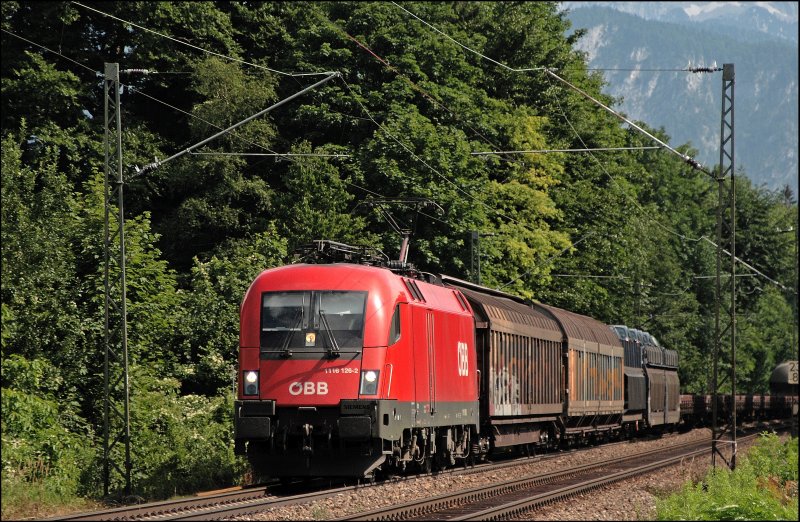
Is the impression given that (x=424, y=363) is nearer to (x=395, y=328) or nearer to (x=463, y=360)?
(x=395, y=328)

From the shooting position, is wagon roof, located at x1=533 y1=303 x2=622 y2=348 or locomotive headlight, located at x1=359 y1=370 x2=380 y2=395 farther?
wagon roof, located at x1=533 y1=303 x2=622 y2=348

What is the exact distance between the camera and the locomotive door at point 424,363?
20.4 m

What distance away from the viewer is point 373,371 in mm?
18531

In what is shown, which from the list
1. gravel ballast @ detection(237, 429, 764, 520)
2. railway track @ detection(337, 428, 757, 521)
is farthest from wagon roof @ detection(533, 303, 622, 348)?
gravel ballast @ detection(237, 429, 764, 520)

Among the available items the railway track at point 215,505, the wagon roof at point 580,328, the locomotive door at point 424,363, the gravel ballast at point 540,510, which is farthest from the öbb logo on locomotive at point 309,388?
the wagon roof at point 580,328

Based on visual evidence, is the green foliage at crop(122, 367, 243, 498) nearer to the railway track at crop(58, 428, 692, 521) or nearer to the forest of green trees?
the forest of green trees

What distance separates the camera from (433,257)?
144ft

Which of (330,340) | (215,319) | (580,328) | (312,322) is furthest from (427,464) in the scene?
(580,328)

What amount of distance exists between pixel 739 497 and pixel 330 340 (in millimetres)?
6440

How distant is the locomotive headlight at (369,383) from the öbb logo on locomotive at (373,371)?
15mm

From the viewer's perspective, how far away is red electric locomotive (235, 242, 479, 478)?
1836 centimetres

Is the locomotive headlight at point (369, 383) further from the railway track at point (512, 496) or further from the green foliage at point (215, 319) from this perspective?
the green foliage at point (215, 319)

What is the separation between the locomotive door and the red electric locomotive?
0.34 m

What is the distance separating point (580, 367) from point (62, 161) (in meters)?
19.1
